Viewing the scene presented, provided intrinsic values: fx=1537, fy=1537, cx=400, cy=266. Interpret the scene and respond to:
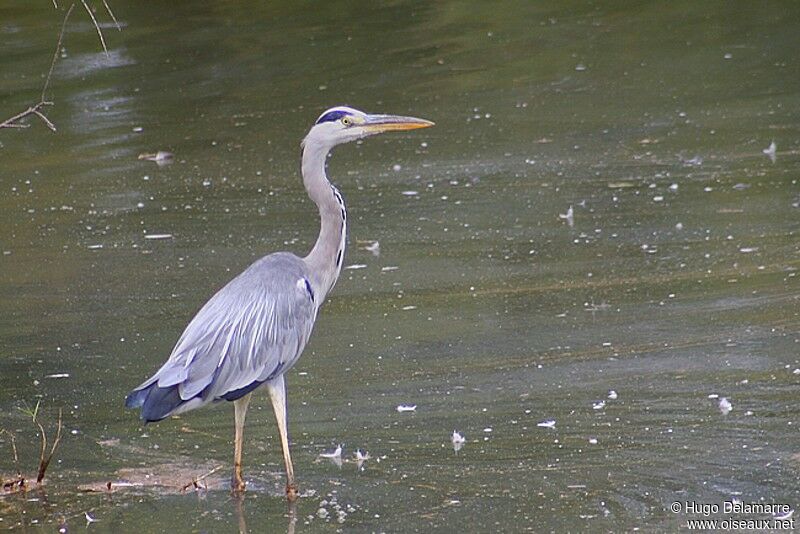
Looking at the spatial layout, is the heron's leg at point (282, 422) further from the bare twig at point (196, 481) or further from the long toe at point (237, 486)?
the bare twig at point (196, 481)

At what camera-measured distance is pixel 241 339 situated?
594cm

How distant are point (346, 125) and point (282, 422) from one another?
1.48 meters

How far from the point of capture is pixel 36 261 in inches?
365

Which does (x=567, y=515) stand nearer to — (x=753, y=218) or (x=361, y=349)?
(x=361, y=349)

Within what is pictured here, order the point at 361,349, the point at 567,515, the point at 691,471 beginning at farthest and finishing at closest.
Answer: the point at 361,349 < the point at 691,471 < the point at 567,515

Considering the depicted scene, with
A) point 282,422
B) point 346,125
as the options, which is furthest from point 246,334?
point 346,125

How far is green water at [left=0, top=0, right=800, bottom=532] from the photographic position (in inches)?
229

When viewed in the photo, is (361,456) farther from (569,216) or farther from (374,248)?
(569,216)

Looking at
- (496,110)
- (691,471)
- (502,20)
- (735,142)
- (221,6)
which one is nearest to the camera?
(691,471)

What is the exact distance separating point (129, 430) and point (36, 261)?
3.02m

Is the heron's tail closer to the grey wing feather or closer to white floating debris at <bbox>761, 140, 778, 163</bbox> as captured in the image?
the grey wing feather

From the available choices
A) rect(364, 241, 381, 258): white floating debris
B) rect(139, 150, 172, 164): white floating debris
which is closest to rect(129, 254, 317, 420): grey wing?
rect(364, 241, 381, 258): white floating debris

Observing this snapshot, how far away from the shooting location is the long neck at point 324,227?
649cm

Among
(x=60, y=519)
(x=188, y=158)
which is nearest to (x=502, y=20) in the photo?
(x=188, y=158)
